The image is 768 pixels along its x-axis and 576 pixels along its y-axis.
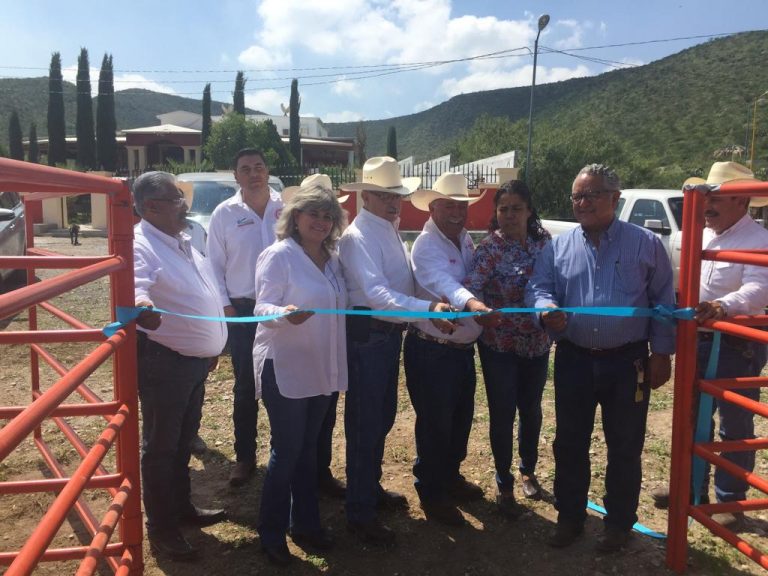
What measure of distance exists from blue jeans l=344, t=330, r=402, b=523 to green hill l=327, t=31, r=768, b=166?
85.0 ft

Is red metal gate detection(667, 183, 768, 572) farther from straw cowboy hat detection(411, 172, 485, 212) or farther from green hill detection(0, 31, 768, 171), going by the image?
green hill detection(0, 31, 768, 171)

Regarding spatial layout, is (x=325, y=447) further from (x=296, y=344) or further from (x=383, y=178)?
(x=383, y=178)

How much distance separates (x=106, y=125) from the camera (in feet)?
141

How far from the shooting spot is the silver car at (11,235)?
909 cm

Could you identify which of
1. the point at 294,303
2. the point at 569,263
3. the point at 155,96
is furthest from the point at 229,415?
the point at 155,96

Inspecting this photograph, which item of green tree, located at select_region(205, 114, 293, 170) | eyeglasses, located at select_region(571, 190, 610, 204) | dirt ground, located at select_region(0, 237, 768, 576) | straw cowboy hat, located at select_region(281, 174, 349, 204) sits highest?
green tree, located at select_region(205, 114, 293, 170)

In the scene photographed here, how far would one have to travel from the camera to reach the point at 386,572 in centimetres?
305

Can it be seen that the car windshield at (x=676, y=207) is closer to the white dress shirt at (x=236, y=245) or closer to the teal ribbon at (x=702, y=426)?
the teal ribbon at (x=702, y=426)

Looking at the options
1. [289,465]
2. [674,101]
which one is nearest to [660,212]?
[289,465]

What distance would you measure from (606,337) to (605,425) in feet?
1.68

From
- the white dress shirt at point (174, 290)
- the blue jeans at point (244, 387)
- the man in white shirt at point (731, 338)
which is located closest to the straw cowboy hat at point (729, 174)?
the man in white shirt at point (731, 338)

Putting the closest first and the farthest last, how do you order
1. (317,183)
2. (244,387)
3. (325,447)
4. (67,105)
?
(317,183)
(325,447)
(244,387)
(67,105)

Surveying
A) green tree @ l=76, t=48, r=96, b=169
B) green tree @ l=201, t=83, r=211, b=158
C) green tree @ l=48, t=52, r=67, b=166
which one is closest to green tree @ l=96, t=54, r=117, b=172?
green tree @ l=76, t=48, r=96, b=169

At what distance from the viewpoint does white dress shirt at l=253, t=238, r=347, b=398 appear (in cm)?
292
